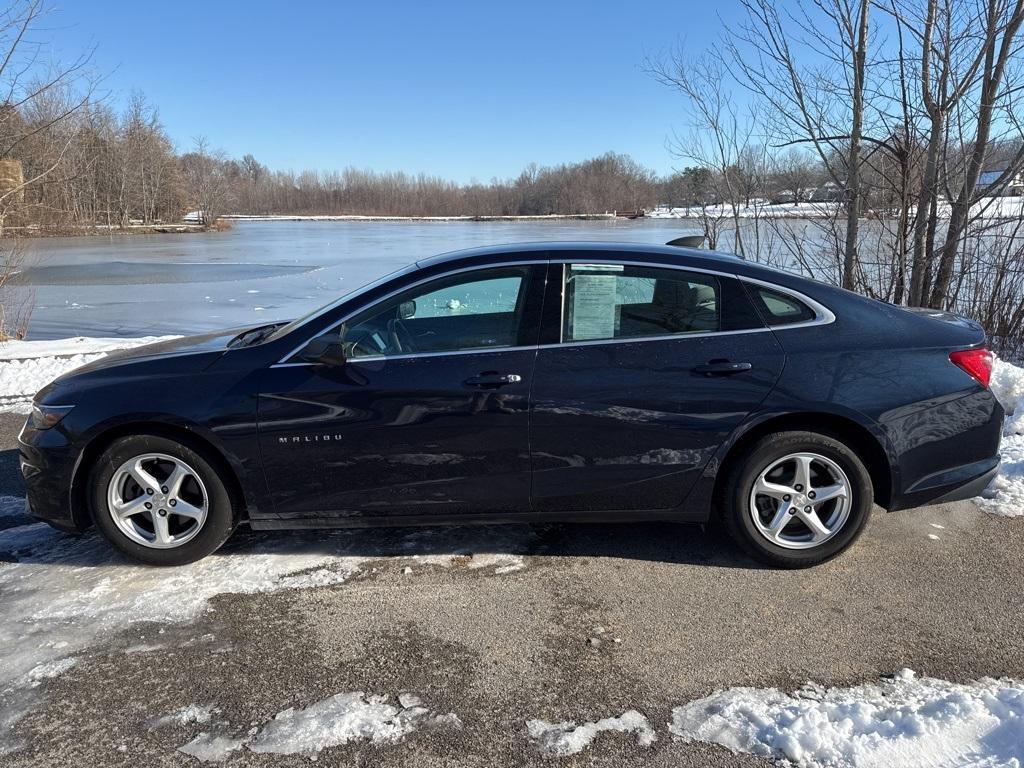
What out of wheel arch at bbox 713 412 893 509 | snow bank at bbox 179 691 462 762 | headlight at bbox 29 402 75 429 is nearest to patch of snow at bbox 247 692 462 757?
snow bank at bbox 179 691 462 762

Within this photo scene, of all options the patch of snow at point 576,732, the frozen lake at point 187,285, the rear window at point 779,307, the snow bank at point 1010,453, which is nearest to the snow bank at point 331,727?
the patch of snow at point 576,732

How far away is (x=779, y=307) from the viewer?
11.8 ft

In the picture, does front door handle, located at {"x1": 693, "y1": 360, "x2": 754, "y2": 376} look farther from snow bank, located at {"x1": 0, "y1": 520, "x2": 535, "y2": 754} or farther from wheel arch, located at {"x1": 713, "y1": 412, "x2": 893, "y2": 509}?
snow bank, located at {"x1": 0, "y1": 520, "x2": 535, "y2": 754}

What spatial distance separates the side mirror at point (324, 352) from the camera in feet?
11.4

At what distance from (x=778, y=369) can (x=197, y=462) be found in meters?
2.86

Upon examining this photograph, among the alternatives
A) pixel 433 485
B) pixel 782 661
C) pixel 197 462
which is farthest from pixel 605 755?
pixel 197 462

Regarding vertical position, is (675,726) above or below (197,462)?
below

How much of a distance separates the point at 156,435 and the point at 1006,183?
317 inches

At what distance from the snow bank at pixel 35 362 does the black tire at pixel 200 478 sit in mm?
3188

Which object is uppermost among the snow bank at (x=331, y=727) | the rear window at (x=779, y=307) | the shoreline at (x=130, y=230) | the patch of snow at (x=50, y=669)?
the shoreline at (x=130, y=230)

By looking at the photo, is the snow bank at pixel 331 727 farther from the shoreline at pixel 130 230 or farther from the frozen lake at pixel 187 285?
the shoreline at pixel 130 230

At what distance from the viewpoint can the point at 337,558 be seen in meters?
3.79

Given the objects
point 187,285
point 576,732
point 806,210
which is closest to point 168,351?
point 576,732

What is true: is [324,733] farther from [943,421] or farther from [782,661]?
[943,421]
